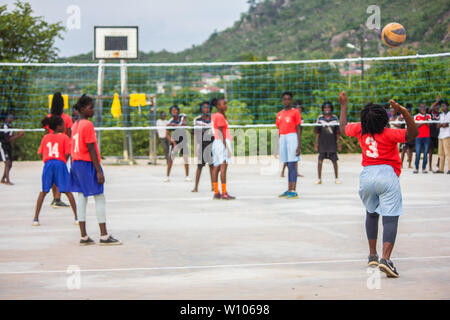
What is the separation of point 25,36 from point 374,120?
80.3ft

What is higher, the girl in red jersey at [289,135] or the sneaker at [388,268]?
the girl in red jersey at [289,135]

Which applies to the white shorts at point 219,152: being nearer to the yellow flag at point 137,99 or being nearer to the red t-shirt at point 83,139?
the red t-shirt at point 83,139

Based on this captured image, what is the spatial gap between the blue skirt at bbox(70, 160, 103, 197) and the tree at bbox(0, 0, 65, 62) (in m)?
20.6

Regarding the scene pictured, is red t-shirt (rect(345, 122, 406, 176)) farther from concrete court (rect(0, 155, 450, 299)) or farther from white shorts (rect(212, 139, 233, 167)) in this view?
white shorts (rect(212, 139, 233, 167))

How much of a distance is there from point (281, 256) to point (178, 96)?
3533 centimetres

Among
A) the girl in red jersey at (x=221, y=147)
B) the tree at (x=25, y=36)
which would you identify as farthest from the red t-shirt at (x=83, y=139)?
the tree at (x=25, y=36)

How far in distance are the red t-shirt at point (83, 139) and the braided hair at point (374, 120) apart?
10.0ft

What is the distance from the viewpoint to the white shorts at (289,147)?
1177 centimetres

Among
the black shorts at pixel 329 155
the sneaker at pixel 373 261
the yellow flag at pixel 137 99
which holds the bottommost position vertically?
the sneaker at pixel 373 261

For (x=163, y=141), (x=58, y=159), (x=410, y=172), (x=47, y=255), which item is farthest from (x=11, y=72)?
(x=47, y=255)

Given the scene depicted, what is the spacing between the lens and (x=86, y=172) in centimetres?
746

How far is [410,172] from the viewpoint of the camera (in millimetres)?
16875

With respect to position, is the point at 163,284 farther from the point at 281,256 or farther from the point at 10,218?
the point at 10,218

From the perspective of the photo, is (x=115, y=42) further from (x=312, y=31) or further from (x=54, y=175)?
(x=312, y=31)
